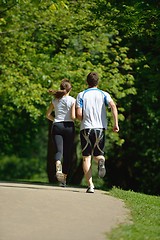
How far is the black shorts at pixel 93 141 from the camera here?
39.8ft

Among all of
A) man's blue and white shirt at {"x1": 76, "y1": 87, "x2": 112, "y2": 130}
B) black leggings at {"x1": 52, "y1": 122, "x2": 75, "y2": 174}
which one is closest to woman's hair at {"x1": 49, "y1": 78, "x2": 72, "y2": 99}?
black leggings at {"x1": 52, "y1": 122, "x2": 75, "y2": 174}

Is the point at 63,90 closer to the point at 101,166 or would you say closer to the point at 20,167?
the point at 101,166

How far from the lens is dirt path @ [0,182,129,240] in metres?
8.21

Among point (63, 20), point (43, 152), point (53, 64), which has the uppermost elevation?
point (63, 20)

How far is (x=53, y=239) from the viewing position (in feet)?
26.1

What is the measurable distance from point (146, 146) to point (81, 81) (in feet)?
27.9

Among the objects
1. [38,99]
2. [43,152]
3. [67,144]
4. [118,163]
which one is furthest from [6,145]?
[43,152]

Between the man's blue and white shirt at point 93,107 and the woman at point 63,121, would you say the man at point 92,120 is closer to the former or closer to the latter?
the man's blue and white shirt at point 93,107

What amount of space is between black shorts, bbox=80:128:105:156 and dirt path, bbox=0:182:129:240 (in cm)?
98

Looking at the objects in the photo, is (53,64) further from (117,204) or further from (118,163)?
(117,204)

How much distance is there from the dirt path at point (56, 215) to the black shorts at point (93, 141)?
98cm

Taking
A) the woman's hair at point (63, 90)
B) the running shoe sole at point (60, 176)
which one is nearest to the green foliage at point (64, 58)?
the woman's hair at point (63, 90)

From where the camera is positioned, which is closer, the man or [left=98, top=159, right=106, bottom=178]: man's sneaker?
[left=98, top=159, right=106, bottom=178]: man's sneaker

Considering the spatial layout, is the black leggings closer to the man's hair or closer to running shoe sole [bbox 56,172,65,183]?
running shoe sole [bbox 56,172,65,183]
